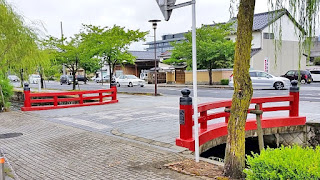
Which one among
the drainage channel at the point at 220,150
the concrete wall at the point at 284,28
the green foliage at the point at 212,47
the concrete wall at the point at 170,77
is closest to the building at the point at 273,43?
the concrete wall at the point at 284,28

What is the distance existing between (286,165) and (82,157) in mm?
3807

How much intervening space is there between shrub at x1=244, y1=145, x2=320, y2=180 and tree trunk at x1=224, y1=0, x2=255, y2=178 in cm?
101

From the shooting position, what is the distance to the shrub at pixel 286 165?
2.60m

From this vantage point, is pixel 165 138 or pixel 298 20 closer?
pixel 298 20

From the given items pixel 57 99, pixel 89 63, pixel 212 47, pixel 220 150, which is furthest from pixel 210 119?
pixel 89 63

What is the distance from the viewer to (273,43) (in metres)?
3.67

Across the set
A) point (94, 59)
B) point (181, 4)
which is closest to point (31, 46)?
point (181, 4)

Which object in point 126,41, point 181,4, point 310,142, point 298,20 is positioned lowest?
point 310,142

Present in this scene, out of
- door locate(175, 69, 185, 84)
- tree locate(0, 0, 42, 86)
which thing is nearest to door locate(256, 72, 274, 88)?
door locate(175, 69, 185, 84)

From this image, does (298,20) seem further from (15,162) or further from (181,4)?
(15,162)

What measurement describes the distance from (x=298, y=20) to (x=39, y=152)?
5181 mm

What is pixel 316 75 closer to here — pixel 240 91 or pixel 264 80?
pixel 264 80

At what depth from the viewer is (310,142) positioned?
304 inches

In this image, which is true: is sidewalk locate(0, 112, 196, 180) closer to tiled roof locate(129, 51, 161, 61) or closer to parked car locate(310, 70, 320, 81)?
parked car locate(310, 70, 320, 81)
